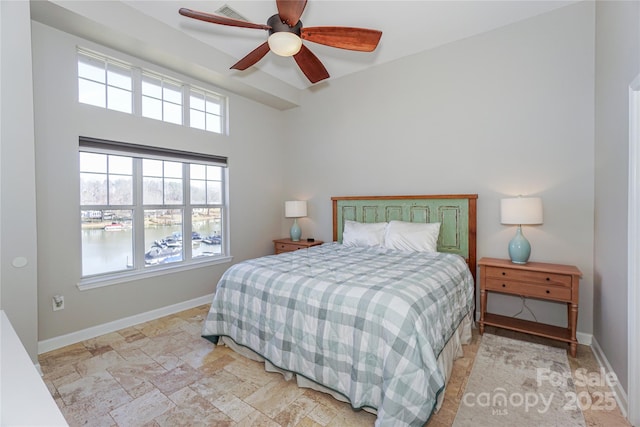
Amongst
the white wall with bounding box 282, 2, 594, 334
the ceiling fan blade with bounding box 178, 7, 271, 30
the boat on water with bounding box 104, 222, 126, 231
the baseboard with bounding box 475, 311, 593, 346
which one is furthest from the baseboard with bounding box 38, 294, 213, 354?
the baseboard with bounding box 475, 311, 593, 346

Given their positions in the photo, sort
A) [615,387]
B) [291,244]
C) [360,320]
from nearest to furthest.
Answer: [360,320], [615,387], [291,244]

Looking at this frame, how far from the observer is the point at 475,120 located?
3.29 m

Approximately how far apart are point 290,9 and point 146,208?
266cm

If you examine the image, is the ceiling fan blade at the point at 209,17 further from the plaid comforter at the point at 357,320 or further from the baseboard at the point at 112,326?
the baseboard at the point at 112,326

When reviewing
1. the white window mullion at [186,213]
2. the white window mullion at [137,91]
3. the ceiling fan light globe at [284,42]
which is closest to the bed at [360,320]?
the white window mullion at [186,213]

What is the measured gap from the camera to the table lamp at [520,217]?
265cm

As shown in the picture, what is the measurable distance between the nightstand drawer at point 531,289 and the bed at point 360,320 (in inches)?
9.2

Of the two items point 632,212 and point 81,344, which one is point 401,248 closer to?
point 632,212

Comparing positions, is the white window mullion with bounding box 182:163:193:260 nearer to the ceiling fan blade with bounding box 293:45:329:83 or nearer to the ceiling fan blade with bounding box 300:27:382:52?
the ceiling fan blade with bounding box 293:45:329:83

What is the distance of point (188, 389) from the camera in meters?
2.08

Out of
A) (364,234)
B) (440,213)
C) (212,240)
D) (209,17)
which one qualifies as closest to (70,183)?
(212,240)

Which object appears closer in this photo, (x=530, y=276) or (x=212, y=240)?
(x=530, y=276)

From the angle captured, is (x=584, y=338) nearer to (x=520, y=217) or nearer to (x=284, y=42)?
(x=520, y=217)

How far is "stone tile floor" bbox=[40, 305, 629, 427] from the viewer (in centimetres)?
178
